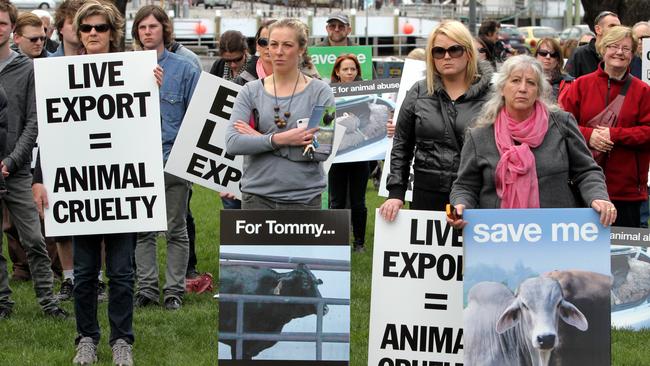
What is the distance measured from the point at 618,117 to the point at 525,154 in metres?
2.92

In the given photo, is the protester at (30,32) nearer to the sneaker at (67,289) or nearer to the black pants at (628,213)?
the sneaker at (67,289)

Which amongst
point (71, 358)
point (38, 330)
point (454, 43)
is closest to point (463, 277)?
point (454, 43)

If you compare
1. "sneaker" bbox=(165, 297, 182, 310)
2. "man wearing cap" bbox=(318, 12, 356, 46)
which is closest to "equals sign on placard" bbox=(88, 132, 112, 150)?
"sneaker" bbox=(165, 297, 182, 310)

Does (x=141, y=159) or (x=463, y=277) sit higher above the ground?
(x=141, y=159)

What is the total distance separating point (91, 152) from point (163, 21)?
1.91m

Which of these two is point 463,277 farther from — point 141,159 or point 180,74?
point 180,74

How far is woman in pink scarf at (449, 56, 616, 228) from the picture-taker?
6.32m

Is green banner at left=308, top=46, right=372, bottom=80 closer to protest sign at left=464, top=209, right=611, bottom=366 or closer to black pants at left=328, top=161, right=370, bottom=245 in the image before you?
black pants at left=328, top=161, right=370, bottom=245

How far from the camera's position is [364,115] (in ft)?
40.7

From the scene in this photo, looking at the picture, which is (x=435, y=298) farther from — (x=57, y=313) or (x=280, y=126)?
(x=57, y=313)

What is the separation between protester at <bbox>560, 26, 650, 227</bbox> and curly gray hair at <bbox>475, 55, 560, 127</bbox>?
2497 millimetres

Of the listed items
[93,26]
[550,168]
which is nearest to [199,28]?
[93,26]

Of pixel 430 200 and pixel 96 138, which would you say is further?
pixel 96 138

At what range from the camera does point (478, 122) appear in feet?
21.4
